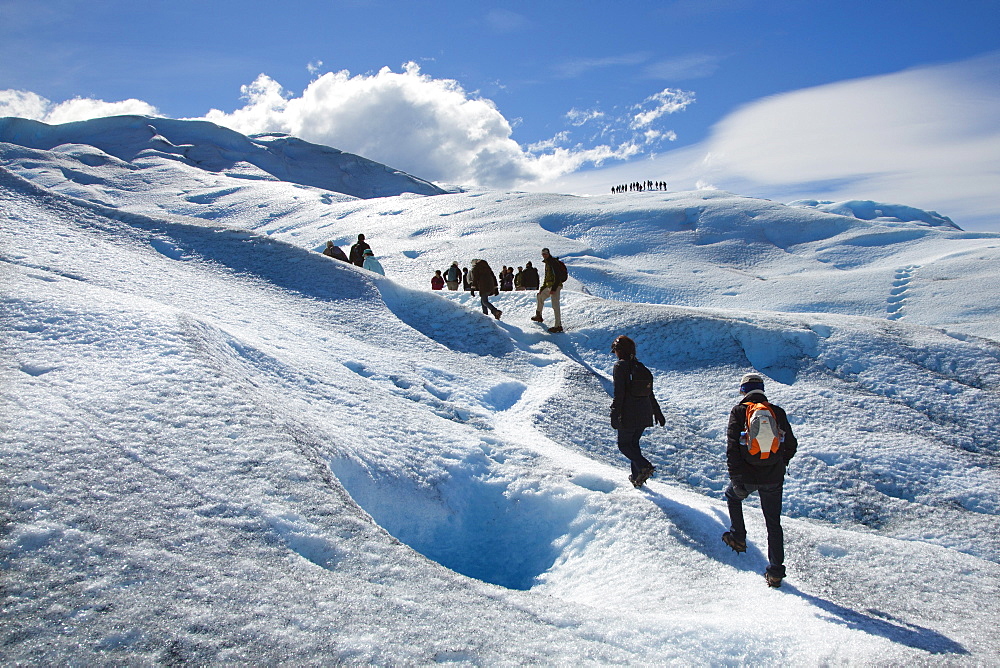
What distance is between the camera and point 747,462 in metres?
5.78

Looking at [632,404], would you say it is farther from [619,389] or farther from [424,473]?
[424,473]

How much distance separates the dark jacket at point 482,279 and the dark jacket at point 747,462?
33.3 ft

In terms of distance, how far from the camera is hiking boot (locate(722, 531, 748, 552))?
248 inches

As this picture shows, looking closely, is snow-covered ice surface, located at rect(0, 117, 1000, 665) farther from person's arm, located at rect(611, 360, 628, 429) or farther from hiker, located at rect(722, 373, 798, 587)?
person's arm, located at rect(611, 360, 628, 429)

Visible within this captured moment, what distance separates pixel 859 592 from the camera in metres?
5.92

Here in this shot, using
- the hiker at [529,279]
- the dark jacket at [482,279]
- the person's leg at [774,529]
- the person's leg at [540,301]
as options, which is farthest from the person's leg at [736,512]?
the hiker at [529,279]

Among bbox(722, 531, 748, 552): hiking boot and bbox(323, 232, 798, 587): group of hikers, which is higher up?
bbox(323, 232, 798, 587): group of hikers

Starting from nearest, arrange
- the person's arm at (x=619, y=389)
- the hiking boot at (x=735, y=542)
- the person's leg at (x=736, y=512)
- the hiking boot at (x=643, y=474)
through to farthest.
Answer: the person's leg at (x=736, y=512) → the hiking boot at (x=735, y=542) → the person's arm at (x=619, y=389) → the hiking boot at (x=643, y=474)

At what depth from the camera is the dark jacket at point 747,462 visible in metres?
5.69

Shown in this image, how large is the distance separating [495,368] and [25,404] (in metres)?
8.05

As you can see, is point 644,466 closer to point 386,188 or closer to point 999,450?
point 999,450

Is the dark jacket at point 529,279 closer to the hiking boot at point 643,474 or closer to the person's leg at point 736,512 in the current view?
the hiking boot at point 643,474

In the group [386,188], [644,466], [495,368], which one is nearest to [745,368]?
[495,368]

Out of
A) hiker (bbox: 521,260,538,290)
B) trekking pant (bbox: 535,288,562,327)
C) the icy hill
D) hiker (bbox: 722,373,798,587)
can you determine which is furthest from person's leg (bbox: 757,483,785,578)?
the icy hill
